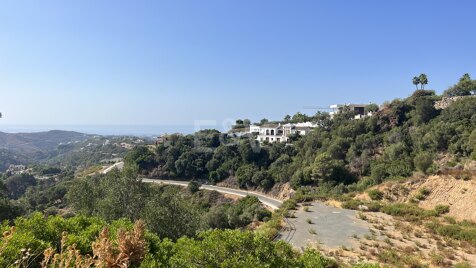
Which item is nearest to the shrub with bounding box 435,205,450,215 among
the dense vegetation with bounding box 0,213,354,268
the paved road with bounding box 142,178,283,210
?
the paved road with bounding box 142,178,283,210

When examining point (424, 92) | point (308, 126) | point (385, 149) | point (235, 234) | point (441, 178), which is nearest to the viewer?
point (235, 234)

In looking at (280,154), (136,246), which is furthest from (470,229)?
(280,154)

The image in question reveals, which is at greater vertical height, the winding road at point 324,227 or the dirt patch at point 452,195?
the dirt patch at point 452,195

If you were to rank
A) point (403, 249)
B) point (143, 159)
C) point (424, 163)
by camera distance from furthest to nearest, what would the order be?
point (143, 159), point (424, 163), point (403, 249)

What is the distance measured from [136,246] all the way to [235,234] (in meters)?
4.25

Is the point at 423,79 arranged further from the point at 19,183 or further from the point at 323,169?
the point at 19,183

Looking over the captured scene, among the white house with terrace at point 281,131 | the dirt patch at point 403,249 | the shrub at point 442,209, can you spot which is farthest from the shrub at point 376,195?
the white house with terrace at point 281,131

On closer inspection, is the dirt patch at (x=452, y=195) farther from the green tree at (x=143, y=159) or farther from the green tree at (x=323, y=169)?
the green tree at (x=143, y=159)

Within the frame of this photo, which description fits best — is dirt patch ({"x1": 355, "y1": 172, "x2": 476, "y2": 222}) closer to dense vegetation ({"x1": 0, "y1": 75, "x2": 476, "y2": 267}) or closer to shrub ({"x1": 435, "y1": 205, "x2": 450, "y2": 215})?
shrub ({"x1": 435, "y1": 205, "x2": 450, "y2": 215})

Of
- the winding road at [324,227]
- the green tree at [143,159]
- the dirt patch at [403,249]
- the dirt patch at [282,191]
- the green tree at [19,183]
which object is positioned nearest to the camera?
the dirt patch at [403,249]

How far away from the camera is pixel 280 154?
6053 cm

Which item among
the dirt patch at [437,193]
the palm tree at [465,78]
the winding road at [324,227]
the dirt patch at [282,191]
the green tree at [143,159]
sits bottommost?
the dirt patch at [282,191]

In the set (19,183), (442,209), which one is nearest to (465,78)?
(442,209)

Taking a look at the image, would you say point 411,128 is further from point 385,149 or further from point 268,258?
point 268,258
